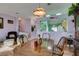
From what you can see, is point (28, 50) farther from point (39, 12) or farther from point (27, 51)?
point (39, 12)

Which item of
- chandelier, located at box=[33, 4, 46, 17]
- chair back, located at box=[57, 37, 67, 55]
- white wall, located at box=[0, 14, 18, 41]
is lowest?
chair back, located at box=[57, 37, 67, 55]

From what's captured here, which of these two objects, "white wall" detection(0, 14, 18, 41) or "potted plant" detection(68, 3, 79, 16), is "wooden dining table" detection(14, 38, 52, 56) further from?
"potted plant" detection(68, 3, 79, 16)

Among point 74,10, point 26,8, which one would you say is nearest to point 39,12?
point 26,8

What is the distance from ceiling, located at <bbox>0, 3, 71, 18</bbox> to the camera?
2.09 meters

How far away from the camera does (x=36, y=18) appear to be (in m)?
2.12

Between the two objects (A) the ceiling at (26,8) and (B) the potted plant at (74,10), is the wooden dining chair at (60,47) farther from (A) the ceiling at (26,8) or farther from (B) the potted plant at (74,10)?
(A) the ceiling at (26,8)

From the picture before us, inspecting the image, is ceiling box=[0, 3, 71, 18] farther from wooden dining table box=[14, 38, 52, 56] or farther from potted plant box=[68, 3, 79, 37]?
wooden dining table box=[14, 38, 52, 56]

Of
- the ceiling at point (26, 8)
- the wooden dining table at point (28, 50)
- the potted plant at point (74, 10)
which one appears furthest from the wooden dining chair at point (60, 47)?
the ceiling at point (26, 8)

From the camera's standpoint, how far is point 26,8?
83.0 inches

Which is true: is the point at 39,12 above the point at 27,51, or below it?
above

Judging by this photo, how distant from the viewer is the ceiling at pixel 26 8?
2094mm

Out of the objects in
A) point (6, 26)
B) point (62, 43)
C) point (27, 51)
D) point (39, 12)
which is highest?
point (39, 12)

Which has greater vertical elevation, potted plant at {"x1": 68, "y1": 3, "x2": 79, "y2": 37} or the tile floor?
potted plant at {"x1": 68, "y1": 3, "x2": 79, "y2": 37}


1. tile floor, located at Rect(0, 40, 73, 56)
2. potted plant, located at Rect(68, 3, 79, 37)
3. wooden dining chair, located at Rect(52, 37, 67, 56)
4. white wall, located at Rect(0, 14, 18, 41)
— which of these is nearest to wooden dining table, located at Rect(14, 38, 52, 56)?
tile floor, located at Rect(0, 40, 73, 56)
